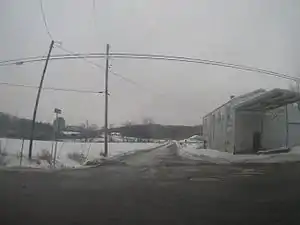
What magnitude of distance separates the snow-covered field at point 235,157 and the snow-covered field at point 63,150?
0.64 feet

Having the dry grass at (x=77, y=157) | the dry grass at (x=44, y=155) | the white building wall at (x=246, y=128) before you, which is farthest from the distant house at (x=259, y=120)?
the dry grass at (x=44, y=155)

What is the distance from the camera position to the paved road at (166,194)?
2621 millimetres

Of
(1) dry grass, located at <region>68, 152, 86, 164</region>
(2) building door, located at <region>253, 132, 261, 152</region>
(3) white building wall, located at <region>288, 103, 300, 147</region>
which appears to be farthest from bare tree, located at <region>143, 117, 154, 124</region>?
(3) white building wall, located at <region>288, 103, 300, 147</region>

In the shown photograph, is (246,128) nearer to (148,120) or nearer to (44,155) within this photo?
(148,120)

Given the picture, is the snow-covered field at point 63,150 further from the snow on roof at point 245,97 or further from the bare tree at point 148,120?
the snow on roof at point 245,97

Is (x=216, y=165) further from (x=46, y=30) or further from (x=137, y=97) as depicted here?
(x=46, y=30)

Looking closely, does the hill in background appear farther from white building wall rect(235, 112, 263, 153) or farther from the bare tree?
white building wall rect(235, 112, 263, 153)

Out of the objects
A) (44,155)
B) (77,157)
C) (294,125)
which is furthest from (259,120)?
(44,155)

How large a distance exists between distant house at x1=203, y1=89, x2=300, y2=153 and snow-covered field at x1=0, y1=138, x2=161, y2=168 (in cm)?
43

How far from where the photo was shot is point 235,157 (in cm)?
270

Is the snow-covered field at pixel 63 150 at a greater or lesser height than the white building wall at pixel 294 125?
lesser

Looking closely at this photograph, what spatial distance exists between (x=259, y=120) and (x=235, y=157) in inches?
9.9

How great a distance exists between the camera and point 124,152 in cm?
269

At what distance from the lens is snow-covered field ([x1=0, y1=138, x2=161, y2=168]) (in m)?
2.71
